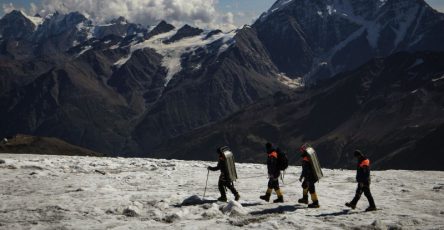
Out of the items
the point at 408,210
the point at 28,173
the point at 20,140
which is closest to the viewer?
the point at 408,210

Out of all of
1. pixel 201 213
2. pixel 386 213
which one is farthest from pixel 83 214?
pixel 386 213

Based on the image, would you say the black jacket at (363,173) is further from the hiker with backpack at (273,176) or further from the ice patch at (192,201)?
the ice patch at (192,201)

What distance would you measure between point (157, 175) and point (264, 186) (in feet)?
24.4

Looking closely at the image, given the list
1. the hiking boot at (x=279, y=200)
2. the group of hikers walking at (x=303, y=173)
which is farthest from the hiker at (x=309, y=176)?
the hiking boot at (x=279, y=200)

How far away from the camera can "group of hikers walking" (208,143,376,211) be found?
72.5 ft

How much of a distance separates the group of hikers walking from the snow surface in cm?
52

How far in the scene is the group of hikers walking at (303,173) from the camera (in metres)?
22.1

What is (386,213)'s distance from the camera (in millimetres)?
21141

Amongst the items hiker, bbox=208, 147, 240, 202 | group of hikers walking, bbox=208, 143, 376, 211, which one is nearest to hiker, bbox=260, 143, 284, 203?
group of hikers walking, bbox=208, 143, 376, 211

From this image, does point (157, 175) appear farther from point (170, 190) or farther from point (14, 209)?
point (14, 209)

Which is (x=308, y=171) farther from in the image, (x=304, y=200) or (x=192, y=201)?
(x=192, y=201)

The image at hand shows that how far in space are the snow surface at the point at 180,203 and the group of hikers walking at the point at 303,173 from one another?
A: 524mm

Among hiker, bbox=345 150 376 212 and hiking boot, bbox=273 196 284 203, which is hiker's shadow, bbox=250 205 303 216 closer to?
hiking boot, bbox=273 196 284 203

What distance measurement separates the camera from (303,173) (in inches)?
892
